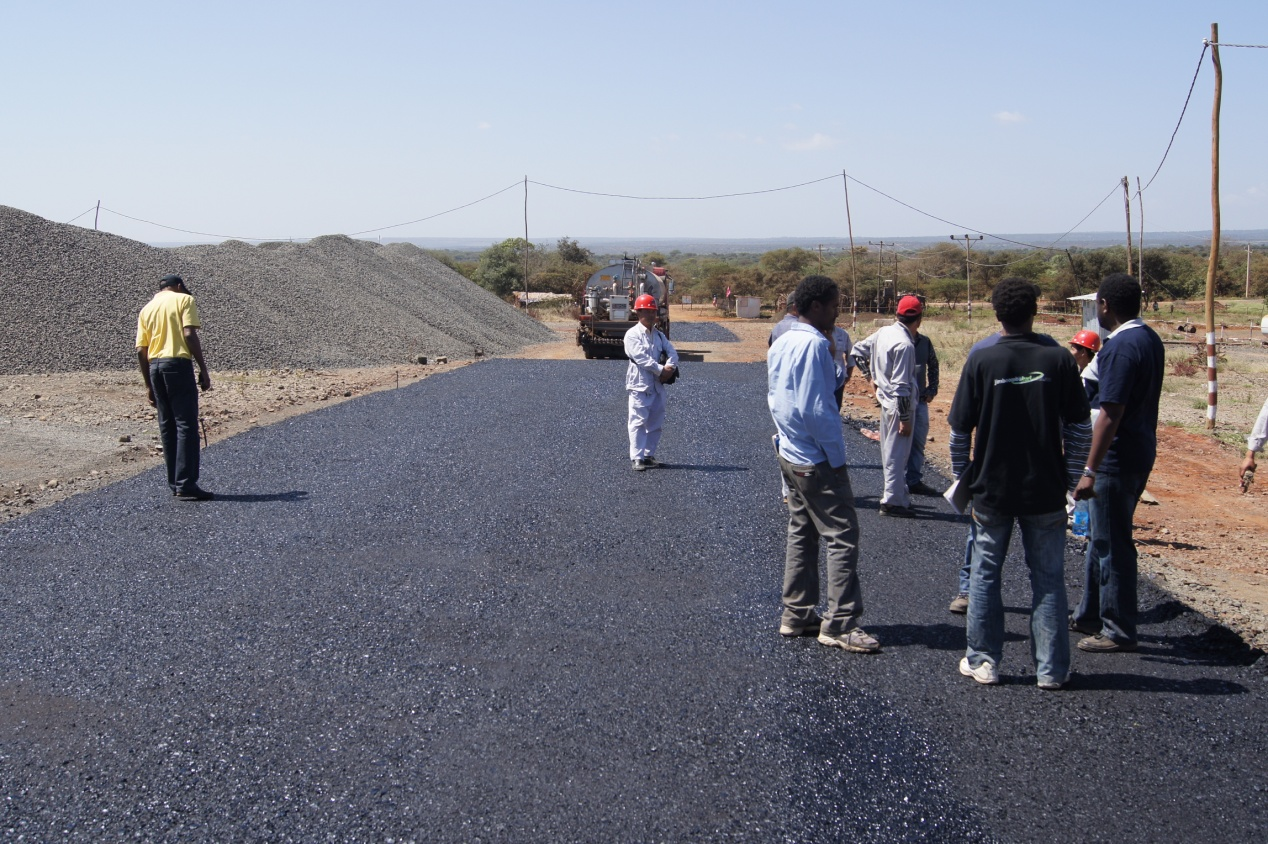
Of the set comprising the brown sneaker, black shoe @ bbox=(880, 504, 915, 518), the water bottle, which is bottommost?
the brown sneaker

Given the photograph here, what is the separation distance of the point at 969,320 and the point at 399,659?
41.3 metres

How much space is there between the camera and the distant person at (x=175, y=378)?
7.90 metres

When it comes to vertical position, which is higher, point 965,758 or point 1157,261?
point 1157,261

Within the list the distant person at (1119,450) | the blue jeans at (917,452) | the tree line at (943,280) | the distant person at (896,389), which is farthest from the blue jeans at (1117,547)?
the tree line at (943,280)

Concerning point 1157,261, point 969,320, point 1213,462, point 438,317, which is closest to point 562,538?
point 1213,462

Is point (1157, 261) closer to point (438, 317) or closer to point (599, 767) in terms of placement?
point (438, 317)

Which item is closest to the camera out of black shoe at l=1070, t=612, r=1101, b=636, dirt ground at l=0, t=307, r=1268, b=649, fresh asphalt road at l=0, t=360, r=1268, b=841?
fresh asphalt road at l=0, t=360, r=1268, b=841

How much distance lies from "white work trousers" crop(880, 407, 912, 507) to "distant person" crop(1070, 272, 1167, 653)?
2.38 meters

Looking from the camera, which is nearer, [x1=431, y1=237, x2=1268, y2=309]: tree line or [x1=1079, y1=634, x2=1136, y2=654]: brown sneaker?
[x1=1079, y1=634, x2=1136, y2=654]: brown sneaker

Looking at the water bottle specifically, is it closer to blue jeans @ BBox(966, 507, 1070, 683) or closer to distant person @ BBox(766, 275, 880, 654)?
blue jeans @ BBox(966, 507, 1070, 683)

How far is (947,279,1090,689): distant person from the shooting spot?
4273mm

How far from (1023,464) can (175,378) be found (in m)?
6.44

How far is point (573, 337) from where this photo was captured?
118 ft

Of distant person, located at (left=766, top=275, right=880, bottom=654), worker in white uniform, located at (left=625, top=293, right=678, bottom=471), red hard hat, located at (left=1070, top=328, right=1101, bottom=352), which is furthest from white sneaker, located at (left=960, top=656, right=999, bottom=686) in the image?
worker in white uniform, located at (left=625, top=293, right=678, bottom=471)
